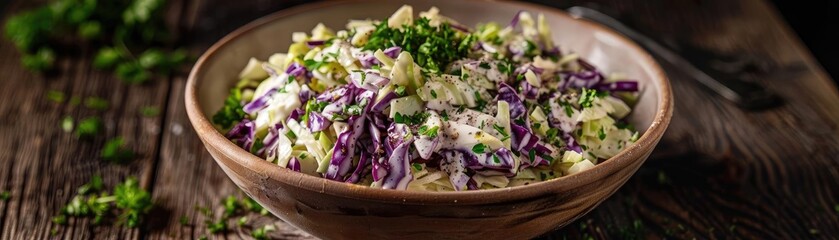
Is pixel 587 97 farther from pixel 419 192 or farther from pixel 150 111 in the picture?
pixel 150 111

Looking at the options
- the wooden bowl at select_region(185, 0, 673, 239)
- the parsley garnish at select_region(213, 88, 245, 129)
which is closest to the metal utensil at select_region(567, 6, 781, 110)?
the wooden bowl at select_region(185, 0, 673, 239)

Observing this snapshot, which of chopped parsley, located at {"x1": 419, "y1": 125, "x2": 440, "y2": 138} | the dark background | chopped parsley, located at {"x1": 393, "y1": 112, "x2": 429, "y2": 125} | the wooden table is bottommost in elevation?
the dark background

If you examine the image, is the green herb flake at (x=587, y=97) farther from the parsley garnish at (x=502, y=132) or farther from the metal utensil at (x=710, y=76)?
the metal utensil at (x=710, y=76)

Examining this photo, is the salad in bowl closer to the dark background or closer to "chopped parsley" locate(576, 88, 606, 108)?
"chopped parsley" locate(576, 88, 606, 108)

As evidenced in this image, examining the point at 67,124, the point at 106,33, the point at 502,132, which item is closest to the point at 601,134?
the point at 502,132

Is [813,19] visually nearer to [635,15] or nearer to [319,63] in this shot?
[635,15]

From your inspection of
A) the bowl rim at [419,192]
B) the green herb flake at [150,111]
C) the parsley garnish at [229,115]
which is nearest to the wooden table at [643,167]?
the green herb flake at [150,111]
